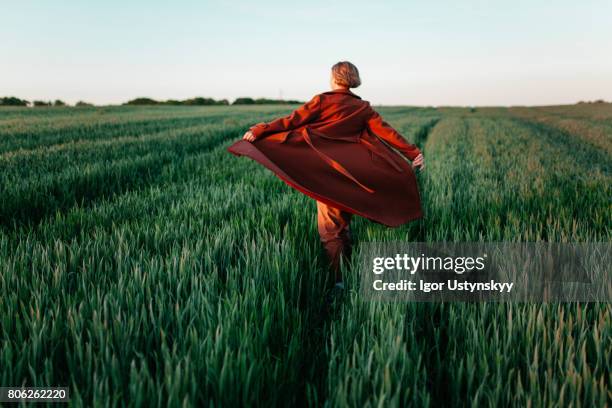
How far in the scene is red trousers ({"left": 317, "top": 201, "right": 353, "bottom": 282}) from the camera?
2699mm

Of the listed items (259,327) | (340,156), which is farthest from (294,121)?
(259,327)

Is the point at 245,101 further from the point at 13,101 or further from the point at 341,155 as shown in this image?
the point at 341,155

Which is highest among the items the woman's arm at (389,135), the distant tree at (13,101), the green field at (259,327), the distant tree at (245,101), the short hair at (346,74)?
the distant tree at (245,101)

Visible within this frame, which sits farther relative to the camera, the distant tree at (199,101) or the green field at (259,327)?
the distant tree at (199,101)

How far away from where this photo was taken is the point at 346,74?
2619mm

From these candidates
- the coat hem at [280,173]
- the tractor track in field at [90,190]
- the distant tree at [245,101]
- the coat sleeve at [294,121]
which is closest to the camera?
the coat hem at [280,173]

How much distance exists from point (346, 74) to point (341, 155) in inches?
21.2

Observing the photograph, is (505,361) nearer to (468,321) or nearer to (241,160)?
(468,321)

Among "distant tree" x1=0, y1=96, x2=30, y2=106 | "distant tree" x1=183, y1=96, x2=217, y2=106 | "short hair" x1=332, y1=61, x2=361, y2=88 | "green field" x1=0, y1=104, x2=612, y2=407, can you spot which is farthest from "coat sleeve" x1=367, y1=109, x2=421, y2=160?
"distant tree" x1=183, y1=96, x2=217, y2=106

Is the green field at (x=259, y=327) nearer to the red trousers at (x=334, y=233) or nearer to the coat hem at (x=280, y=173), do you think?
the red trousers at (x=334, y=233)

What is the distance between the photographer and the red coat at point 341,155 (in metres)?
2.50

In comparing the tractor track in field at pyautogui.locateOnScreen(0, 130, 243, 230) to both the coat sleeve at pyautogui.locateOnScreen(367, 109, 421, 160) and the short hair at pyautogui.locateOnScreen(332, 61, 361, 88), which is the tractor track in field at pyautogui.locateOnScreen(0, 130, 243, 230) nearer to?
the short hair at pyautogui.locateOnScreen(332, 61, 361, 88)

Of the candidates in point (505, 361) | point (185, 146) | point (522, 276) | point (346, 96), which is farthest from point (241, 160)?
point (505, 361)

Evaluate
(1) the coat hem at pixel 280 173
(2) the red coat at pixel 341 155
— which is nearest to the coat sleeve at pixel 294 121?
(2) the red coat at pixel 341 155
